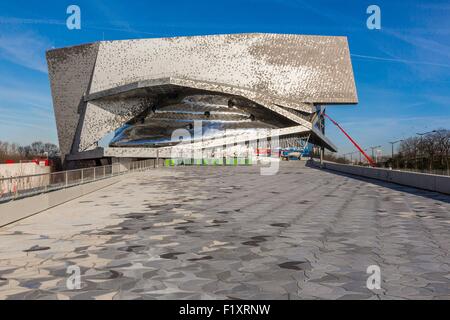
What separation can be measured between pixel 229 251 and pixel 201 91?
52404 millimetres

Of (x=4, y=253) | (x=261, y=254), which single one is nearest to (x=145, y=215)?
(x=4, y=253)

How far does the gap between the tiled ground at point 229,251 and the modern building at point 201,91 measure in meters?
44.5

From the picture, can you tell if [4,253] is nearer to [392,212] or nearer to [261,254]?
[261,254]

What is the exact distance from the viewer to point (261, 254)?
6844 millimetres

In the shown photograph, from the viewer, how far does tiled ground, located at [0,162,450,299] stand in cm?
505

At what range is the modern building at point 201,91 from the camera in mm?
58531

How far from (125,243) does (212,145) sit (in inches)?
1922

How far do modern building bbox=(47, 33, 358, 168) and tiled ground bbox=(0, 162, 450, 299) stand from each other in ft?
146

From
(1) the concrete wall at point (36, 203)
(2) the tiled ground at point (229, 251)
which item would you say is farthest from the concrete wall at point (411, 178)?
(1) the concrete wall at point (36, 203)

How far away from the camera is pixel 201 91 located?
58094mm

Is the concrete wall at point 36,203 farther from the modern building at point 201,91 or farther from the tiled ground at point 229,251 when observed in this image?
the modern building at point 201,91

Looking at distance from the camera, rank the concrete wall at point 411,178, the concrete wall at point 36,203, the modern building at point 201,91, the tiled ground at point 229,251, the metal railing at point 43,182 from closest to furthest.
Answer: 1. the tiled ground at point 229,251
2. the concrete wall at point 36,203
3. the metal railing at point 43,182
4. the concrete wall at point 411,178
5. the modern building at point 201,91
